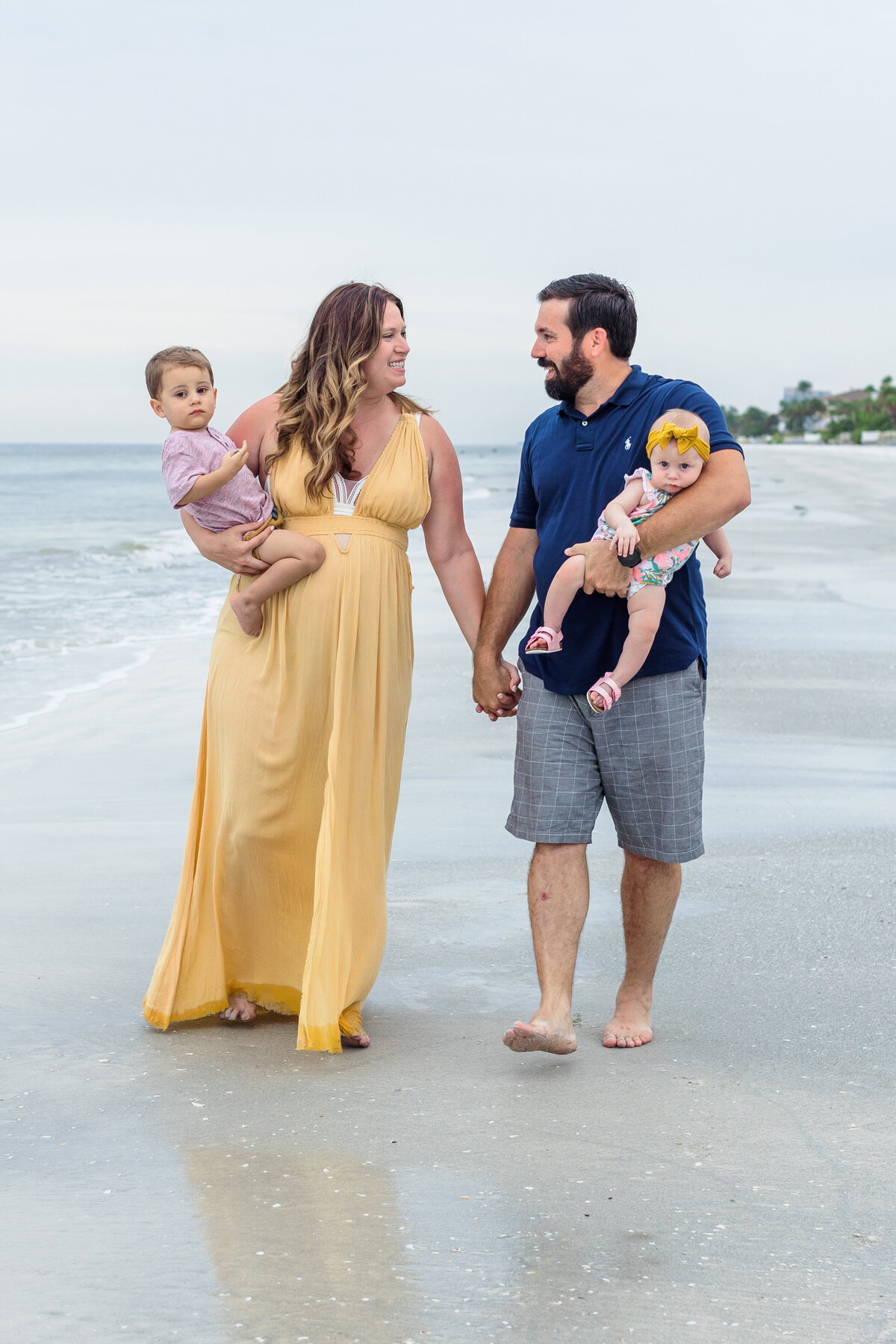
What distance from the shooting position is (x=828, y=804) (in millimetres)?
5895

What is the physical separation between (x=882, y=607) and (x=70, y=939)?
355 inches

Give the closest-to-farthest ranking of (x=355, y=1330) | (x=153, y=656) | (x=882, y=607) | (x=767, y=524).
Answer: (x=355, y=1330), (x=153, y=656), (x=882, y=607), (x=767, y=524)

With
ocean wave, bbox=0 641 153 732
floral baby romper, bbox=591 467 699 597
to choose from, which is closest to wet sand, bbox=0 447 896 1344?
floral baby romper, bbox=591 467 699 597

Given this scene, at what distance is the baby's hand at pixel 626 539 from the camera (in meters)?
3.40

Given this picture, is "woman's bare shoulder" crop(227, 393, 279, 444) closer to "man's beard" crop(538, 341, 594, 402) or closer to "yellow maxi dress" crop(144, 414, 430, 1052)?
"yellow maxi dress" crop(144, 414, 430, 1052)

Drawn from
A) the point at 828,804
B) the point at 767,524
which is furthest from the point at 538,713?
the point at 767,524

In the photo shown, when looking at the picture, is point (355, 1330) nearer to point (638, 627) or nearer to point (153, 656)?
point (638, 627)

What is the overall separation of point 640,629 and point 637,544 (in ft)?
0.68

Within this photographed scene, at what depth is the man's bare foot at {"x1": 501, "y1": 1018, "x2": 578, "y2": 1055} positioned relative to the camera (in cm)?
338

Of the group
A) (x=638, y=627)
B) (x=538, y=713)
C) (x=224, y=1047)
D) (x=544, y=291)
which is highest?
(x=544, y=291)

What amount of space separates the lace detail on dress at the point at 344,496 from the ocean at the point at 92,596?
4.45 m

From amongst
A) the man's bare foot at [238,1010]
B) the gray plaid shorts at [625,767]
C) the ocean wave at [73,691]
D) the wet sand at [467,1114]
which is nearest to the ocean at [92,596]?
the ocean wave at [73,691]

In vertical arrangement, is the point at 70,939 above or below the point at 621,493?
below

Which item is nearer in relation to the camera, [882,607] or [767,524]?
[882,607]
